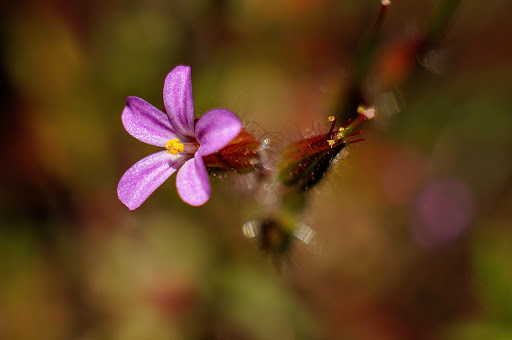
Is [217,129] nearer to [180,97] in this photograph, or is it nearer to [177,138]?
[180,97]

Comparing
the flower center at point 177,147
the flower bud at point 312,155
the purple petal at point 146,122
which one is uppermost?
the purple petal at point 146,122

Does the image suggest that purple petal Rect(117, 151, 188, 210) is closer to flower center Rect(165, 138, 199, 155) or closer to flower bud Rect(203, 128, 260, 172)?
flower center Rect(165, 138, 199, 155)

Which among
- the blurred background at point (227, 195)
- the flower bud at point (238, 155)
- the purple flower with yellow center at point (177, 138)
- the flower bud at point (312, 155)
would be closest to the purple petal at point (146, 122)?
the purple flower with yellow center at point (177, 138)

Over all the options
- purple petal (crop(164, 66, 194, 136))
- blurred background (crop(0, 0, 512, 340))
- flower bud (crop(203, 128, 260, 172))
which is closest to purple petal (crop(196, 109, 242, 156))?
purple petal (crop(164, 66, 194, 136))

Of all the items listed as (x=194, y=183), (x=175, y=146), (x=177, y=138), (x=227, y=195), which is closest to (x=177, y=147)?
(x=175, y=146)

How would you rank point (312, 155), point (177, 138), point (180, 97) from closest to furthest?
point (180, 97) → point (312, 155) → point (177, 138)

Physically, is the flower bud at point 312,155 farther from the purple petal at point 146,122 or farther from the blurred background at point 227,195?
the blurred background at point 227,195

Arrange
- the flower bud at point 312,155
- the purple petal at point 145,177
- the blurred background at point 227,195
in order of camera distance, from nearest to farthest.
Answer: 1. the purple petal at point 145,177
2. the flower bud at point 312,155
3. the blurred background at point 227,195
